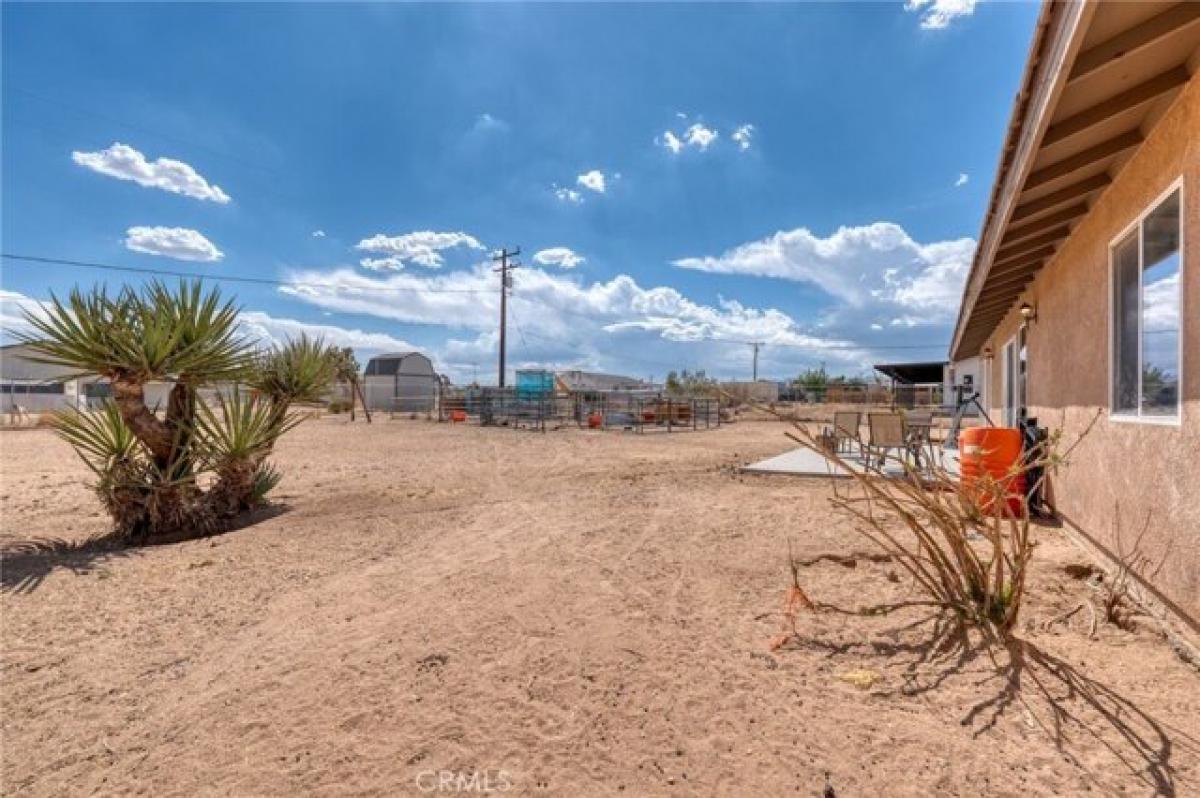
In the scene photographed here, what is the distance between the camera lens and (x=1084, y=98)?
2.93m

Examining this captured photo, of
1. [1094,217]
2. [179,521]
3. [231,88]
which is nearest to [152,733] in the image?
[179,521]

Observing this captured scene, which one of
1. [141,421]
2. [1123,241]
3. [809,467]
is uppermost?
[1123,241]

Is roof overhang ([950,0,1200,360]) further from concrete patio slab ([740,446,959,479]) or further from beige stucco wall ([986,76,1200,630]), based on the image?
concrete patio slab ([740,446,959,479])

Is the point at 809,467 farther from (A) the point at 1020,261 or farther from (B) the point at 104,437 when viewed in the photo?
(B) the point at 104,437

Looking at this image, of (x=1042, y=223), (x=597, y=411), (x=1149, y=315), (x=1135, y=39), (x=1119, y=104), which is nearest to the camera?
(x=1135, y=39)

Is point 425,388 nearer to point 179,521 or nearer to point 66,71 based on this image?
point 66,71

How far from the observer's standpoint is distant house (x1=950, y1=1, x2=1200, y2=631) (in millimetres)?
2518

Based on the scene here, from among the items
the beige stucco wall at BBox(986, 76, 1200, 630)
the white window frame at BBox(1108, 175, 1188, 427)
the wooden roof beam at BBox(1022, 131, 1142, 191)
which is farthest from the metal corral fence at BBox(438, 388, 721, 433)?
the wooden roof beam at BBox(1022, 131, 1142, 191)

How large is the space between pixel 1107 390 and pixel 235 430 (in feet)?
26.6

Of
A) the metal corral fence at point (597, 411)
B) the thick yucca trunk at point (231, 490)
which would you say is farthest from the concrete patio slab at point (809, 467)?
the metal corral fence at point (597, 411)

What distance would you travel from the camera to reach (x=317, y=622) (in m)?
3.34

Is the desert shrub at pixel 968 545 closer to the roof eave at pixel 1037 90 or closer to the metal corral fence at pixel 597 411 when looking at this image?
the roof eave at pixel 1037 90

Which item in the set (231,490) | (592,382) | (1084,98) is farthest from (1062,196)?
(592,382)

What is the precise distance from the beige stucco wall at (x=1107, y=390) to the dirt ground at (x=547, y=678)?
1.55ft
